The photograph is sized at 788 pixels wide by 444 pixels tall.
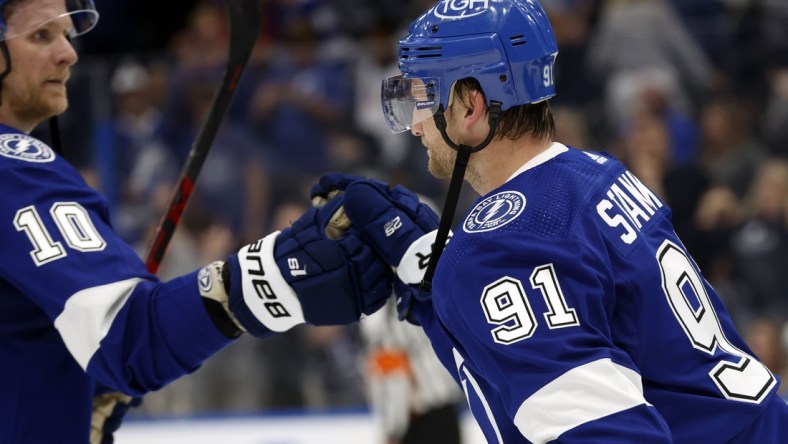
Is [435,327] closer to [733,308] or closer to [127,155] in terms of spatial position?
[733,308]

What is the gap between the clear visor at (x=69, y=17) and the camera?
236 centimetres

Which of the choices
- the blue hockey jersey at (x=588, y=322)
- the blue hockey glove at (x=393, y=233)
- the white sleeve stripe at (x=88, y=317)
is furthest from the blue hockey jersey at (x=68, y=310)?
the blue hockey jersey at (x=588, y=322)

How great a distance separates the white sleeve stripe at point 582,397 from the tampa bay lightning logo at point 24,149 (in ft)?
3.64

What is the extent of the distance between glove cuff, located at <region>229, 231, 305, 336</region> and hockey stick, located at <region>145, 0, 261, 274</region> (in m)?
0.44

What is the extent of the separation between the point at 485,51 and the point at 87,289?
859 millimetres

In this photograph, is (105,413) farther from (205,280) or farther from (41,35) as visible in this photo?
(41,35)

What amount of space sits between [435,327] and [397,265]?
0.15 meters

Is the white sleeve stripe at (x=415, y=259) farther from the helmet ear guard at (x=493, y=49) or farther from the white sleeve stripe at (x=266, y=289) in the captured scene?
the helmet ear guard at (x=493, y=49)

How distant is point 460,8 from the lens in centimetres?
200

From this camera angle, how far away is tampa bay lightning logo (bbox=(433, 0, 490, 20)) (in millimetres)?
1980

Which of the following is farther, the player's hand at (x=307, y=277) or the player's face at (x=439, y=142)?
the player's hand at (x=307, y=277)

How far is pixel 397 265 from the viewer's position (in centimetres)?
236

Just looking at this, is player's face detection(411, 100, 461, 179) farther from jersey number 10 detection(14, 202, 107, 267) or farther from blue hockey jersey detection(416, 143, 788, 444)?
jersey number 10 detection(14, 202, 107, 267)

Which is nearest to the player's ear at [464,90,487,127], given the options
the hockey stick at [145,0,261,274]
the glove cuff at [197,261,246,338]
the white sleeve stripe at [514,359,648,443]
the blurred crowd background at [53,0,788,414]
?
the white sleeve stripe at [514,359,648,443]
